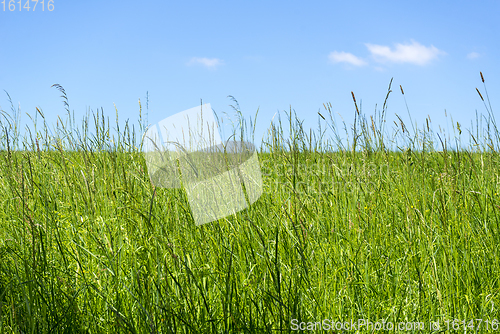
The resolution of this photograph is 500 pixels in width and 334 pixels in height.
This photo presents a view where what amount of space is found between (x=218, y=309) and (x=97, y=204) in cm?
123

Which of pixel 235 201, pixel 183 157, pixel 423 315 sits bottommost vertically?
pixel 423 315

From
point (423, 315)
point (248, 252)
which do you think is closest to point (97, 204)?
point (248, 252)

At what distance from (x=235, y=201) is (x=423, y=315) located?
1050 millimetres

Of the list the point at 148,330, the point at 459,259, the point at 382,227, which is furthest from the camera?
the point at 382,227

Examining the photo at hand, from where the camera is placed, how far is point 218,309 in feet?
3.69

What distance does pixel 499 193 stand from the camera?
7.80 ft

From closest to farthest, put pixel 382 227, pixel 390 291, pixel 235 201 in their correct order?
pixel 390 291 → pixel 382 227 → pixel 235 201

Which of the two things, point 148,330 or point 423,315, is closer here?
point 148,330

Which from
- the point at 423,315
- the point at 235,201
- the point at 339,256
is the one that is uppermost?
the point at 235,201

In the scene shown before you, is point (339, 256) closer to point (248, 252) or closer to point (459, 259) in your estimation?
point (248, 252)

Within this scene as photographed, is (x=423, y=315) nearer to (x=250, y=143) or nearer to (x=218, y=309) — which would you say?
(x=218, y=309)

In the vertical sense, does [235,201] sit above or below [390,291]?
above

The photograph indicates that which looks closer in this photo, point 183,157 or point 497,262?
point 497,262

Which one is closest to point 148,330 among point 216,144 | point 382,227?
point 382,227
